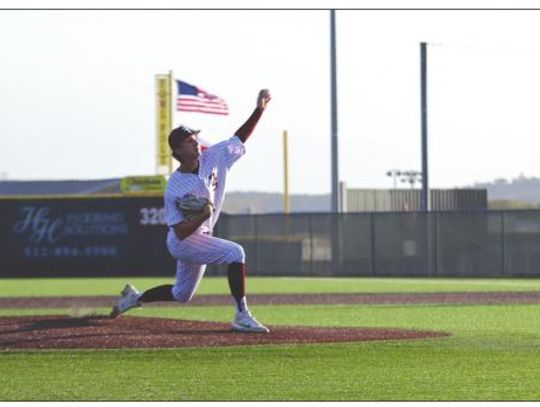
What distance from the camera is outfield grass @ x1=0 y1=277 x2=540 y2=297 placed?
30.2m

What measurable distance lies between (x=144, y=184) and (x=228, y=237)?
4.20 m

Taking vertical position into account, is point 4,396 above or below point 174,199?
below

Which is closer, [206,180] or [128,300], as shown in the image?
[206,180]

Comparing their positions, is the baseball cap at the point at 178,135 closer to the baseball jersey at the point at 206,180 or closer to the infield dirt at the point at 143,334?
the baseball jersey at the point at 206,180

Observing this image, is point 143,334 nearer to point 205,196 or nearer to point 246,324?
point 246,324

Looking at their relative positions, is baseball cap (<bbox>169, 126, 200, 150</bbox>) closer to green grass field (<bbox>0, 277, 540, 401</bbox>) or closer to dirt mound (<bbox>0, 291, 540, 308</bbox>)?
green grass field (<bbox>0, 277, 540, 401</bbox>)

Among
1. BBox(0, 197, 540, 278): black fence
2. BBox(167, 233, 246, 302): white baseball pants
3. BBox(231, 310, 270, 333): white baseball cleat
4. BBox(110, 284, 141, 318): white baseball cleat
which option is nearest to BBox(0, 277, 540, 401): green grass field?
BBox(231, 310, 270, 333): white baseball cleat

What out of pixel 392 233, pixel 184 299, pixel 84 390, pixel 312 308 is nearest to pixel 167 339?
pixel 184 299

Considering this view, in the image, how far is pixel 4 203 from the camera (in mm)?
41188

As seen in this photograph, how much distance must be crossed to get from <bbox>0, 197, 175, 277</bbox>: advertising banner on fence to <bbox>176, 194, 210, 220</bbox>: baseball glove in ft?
90.0

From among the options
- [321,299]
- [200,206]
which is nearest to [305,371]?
[200,206]

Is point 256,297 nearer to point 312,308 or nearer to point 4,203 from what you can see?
point 312,308

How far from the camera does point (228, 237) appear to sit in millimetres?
42406
